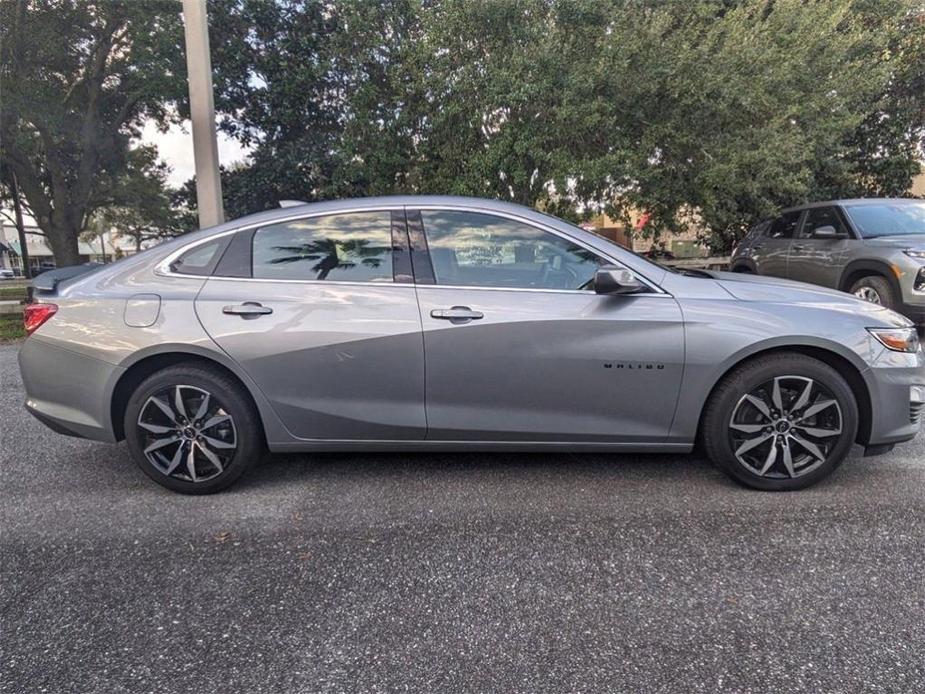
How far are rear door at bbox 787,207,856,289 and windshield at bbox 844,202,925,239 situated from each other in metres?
0.17

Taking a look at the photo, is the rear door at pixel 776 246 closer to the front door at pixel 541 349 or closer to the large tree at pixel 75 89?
the front door at pixel 541 349

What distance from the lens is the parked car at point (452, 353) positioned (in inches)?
117

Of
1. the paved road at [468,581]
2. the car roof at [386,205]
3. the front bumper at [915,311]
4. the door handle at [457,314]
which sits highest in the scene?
the car roof at [386,205]

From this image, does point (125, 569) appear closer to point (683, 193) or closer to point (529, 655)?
point (529, 655)

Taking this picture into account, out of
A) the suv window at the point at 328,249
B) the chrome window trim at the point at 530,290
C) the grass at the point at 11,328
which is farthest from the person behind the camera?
the grass at the point at 11,328

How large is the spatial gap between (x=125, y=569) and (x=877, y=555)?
324cm

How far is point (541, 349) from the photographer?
2.97m

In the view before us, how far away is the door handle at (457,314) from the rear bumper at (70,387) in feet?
5.64

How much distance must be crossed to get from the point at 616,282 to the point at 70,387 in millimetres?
2978

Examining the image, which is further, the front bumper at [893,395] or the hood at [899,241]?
the hood at [899,241]

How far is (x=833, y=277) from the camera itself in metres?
7.12

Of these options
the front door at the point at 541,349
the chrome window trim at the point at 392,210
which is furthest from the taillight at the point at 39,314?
the front door at the point at 541,349

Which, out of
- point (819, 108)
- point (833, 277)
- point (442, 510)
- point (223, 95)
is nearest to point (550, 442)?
point (442, 510)

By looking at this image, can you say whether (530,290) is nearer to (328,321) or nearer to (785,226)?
(328,321)
